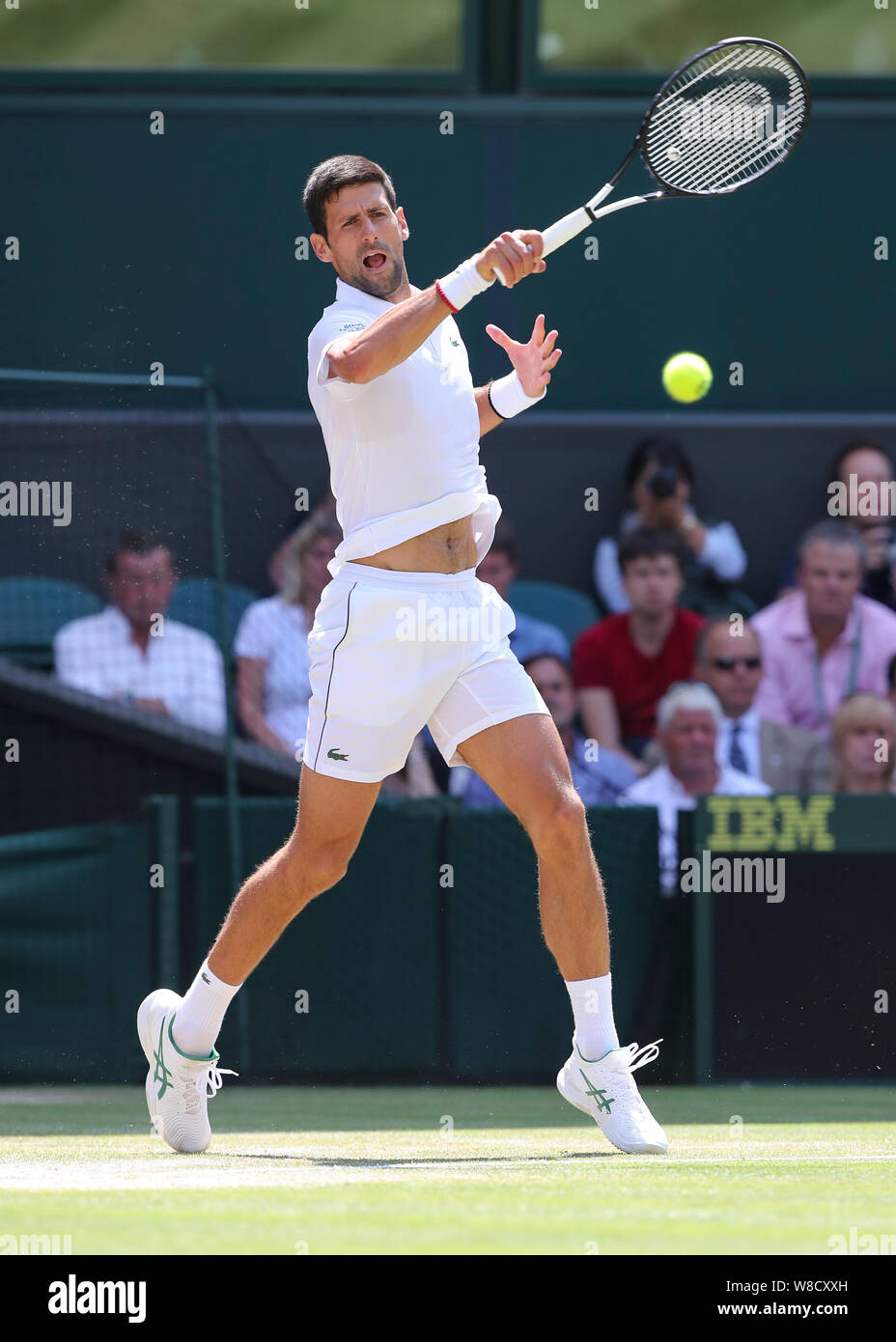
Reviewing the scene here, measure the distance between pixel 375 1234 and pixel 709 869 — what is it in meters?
4.19

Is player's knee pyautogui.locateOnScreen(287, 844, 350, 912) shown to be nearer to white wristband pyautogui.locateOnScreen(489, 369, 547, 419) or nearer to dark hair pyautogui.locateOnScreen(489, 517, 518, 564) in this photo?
white wristband pyautogui.locateOnScreen(489, 369, 547, 419)

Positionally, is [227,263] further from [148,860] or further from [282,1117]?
[282,1117]

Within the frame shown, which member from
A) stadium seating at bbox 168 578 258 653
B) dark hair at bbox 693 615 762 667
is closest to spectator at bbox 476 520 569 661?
dark hair at bbox 693 615 762 667

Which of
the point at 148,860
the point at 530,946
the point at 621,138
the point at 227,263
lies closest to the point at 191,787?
the point at 148,860

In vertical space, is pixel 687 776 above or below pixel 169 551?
below

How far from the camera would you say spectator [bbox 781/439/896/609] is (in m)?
9.06

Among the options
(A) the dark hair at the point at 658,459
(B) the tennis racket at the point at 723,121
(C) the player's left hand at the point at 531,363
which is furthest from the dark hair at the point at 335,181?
(A) the dark hair at the point at 658,459

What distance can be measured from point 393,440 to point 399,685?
52cm

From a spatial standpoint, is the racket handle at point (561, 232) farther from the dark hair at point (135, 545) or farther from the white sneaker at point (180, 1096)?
the dark hair at point (135, 545)

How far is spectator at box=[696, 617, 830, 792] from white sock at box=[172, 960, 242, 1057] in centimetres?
360

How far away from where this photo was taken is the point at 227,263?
10.2 meters

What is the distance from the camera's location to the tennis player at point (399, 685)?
15.1ft

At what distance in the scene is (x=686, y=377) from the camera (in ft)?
30.2

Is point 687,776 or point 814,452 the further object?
point 814,452
